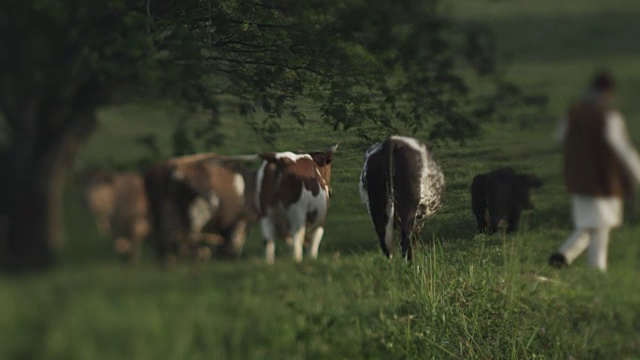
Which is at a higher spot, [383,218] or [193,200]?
[193,200]

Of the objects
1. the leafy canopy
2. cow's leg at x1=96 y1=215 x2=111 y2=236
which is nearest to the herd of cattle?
cow's leg at x1=96 y1=215 x2=111 y2=236

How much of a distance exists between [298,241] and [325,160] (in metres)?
0.49

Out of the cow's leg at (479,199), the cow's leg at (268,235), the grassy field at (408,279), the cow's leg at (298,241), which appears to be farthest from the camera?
the cow's leg at (298,241)

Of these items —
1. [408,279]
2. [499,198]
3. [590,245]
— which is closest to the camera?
[590,245]

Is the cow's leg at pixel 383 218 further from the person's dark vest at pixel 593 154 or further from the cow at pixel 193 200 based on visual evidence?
the person's dark vest at pixel 593 154

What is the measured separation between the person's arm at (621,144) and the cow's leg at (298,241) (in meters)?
1.13

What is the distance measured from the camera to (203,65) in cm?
302

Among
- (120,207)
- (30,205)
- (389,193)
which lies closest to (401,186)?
(389,193)

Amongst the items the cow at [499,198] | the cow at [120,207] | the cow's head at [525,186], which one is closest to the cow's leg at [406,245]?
the cow at [499,198]

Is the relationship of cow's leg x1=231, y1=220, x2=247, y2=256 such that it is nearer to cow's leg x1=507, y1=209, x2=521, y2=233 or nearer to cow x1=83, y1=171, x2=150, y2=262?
cow x1=83, y1=171, x2=150, y2=262

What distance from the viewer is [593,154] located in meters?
2.40

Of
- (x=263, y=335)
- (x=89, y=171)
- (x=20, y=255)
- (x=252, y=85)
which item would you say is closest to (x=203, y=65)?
(x=252, y=85)

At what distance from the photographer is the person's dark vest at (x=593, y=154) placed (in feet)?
7.80

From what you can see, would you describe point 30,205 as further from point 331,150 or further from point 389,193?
point 389,193
